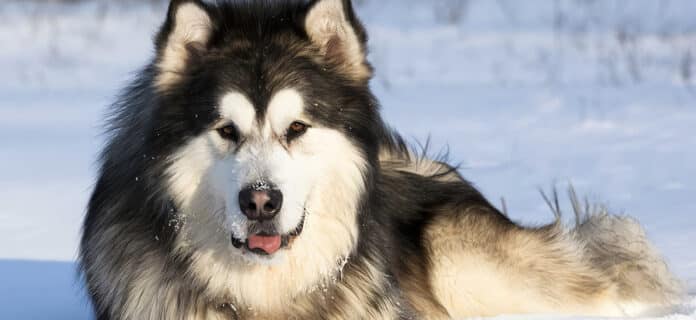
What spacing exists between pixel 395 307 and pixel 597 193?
2.92 metres

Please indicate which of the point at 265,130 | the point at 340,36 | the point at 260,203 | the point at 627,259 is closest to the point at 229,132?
the point at 265,130

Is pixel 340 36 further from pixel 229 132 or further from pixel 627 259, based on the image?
pixel 627 259

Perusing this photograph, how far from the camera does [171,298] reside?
3.73 m

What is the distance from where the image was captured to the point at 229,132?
11.4ft

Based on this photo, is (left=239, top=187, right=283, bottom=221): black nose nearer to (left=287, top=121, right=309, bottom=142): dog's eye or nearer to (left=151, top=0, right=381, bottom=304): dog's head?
(left=151, top=0, right=381, bottom=304): dog's head

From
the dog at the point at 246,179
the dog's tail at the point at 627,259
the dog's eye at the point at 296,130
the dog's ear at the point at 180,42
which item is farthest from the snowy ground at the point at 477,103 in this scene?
the dog's eye at the point at 296,130

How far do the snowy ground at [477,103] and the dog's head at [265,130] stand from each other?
134 centimetres

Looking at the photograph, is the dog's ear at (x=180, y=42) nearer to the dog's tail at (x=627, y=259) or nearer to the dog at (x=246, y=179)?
the dog at (x=246, y=179)

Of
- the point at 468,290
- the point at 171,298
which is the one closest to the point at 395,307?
the point at 468,290

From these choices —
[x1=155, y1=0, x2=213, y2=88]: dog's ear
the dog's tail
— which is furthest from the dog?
the dog's tail

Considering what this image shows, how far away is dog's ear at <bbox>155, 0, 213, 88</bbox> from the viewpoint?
11.9ft

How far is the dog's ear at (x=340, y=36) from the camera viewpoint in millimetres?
3711

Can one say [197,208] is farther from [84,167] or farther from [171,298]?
[84,167]

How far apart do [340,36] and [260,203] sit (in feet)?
2.47
